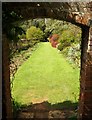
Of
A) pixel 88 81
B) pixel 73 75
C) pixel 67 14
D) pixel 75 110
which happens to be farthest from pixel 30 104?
pixel 73 75

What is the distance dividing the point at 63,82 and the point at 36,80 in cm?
132

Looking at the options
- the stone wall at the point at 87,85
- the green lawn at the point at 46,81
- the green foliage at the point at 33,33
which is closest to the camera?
the stone wall at the point at 87,85

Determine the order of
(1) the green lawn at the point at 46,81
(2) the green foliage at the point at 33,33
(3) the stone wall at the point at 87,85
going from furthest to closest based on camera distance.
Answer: (2) the green foliage at the point at 33,33, (1) the green lawn at the point at 46,81, (3) the stone wall at the point at 87,85

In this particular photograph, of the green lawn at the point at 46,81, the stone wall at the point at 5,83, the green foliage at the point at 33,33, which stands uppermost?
the green foliage at the point at 33,33

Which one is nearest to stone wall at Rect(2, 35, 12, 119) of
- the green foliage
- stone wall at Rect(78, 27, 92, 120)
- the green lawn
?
stone wall at Rect(78, 27, 92, 120)

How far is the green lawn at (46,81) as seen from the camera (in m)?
10.7

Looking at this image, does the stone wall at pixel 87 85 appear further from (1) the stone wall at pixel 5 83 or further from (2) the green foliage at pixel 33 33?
(2) the green foliage at pixel 33 33

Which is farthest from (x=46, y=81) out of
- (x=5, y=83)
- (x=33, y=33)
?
(x=33, y=33)

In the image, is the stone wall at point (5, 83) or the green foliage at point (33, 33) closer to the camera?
the stone wall at point (5, 83)

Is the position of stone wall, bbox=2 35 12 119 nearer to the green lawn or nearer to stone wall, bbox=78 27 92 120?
stone wall, bbox=78 27 92 120

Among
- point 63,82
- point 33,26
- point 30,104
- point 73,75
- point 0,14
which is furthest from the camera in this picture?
point 33,26

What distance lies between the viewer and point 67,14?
645cm

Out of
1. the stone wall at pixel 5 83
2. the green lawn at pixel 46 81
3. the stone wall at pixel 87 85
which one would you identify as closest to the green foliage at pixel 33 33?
the green lawn at pixel 46 81

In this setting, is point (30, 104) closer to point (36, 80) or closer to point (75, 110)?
point (75, 110)
